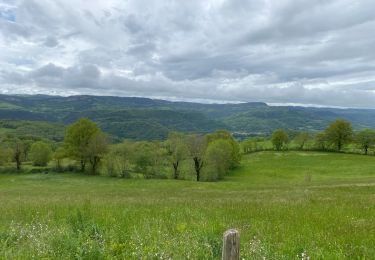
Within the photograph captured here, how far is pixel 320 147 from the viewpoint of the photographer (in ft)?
422

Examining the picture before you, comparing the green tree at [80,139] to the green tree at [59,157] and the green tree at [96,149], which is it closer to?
the green tree at [96,149]

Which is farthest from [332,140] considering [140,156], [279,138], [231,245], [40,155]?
[231,245]

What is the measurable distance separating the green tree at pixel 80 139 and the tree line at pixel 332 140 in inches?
2912

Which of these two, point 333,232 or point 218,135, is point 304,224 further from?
point 218,135

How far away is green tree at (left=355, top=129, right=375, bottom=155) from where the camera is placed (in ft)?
392

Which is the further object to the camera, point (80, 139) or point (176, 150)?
point (80, 139)

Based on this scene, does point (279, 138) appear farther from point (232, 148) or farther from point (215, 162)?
point (215, 162)

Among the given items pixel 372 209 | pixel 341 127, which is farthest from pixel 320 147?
→ pixel 372 209

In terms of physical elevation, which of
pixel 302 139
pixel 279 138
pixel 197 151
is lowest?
pixel 302 139

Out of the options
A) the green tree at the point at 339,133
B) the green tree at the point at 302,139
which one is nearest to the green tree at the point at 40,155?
the green tree at the point at 302,139

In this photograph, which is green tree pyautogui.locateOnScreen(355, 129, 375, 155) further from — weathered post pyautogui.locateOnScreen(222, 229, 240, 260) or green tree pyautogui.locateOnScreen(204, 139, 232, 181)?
weathered post pyautogui.locateOnScreen(222, 229, 240, 260)

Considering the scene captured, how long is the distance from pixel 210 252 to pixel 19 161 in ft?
319

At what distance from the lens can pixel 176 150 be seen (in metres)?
78.4

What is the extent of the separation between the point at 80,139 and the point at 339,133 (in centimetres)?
8990
